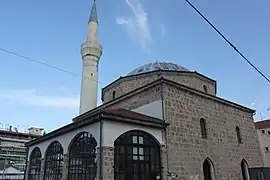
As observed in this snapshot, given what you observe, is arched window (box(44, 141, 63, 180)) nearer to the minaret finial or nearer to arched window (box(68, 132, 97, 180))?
arched window (box(68, 132, 97, 180))

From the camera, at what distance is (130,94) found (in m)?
14.8

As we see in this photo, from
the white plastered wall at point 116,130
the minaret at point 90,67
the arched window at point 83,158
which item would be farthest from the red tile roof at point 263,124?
the arched window at point 83,158

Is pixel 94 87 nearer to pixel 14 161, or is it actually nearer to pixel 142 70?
pixel 142 70

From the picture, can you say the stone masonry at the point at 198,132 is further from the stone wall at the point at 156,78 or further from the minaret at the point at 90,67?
the minaret at the point at 90,67

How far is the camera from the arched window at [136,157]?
1053 centimetres

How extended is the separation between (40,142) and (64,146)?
367cm

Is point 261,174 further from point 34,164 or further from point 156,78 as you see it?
point 34,164

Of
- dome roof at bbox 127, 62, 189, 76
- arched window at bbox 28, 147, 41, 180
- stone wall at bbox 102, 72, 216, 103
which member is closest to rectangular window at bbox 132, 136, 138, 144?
stone wall at bbox 102, 72, 216, 103

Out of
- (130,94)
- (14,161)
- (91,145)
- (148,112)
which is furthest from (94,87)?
(14,161)

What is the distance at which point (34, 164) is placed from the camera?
619 inches

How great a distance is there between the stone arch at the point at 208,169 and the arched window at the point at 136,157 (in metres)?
3.50

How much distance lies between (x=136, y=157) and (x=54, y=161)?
5.07 m

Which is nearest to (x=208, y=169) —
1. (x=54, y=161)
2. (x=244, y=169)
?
(x=244, y=169)

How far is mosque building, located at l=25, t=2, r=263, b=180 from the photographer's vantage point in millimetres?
10641
